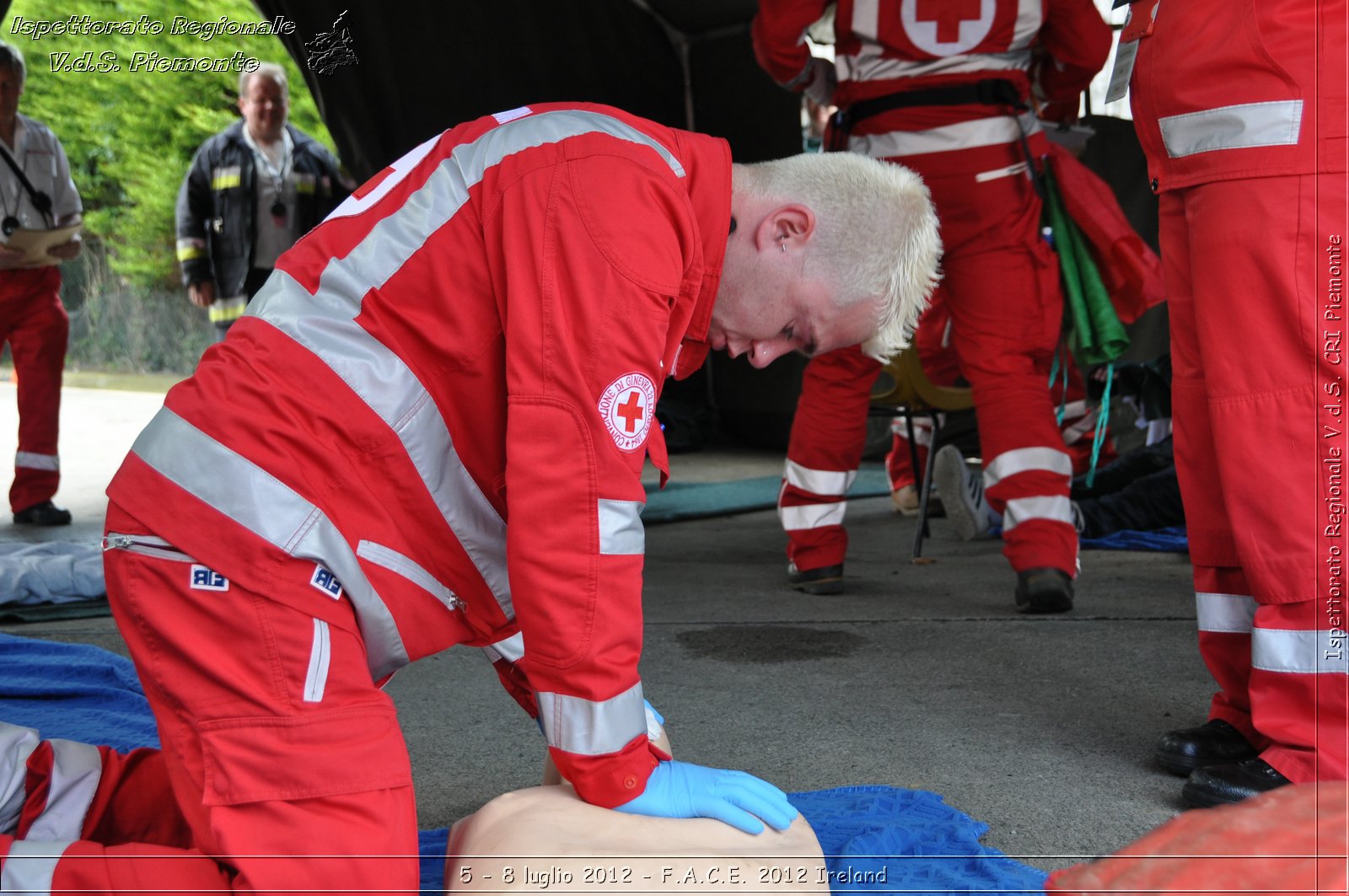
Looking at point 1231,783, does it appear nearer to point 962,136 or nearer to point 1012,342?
point 1012,342

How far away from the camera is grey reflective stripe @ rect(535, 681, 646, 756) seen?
4.08ft

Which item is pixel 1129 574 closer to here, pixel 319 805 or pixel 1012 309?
pixel 1012 309

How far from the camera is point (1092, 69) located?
320 cm

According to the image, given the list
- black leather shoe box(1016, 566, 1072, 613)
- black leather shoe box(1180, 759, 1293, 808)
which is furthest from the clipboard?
black leather shoe box(1180, 759, 1293, 808)

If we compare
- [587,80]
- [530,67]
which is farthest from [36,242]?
[587,80]

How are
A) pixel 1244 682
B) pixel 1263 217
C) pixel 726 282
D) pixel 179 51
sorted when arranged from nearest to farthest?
pixel 726 282 → pixel 1263 217 → pixel 1244 682 → pixel 179 51

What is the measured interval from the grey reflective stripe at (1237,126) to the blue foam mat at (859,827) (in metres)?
1.06

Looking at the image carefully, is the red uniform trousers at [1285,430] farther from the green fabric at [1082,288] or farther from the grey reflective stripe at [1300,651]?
the green fabric at [1082,288]

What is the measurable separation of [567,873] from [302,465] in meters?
0.51

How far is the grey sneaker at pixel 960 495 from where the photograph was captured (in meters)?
4.22

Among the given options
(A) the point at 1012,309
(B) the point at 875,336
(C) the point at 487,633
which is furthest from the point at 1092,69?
(C) the point at 487,633

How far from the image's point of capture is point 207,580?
125cm

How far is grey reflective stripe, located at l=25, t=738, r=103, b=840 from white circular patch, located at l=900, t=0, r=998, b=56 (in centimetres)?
253

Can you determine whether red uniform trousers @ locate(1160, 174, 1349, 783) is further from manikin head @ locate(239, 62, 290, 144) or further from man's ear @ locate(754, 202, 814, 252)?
manikin head @ locate(239, 62, 290, 144)
